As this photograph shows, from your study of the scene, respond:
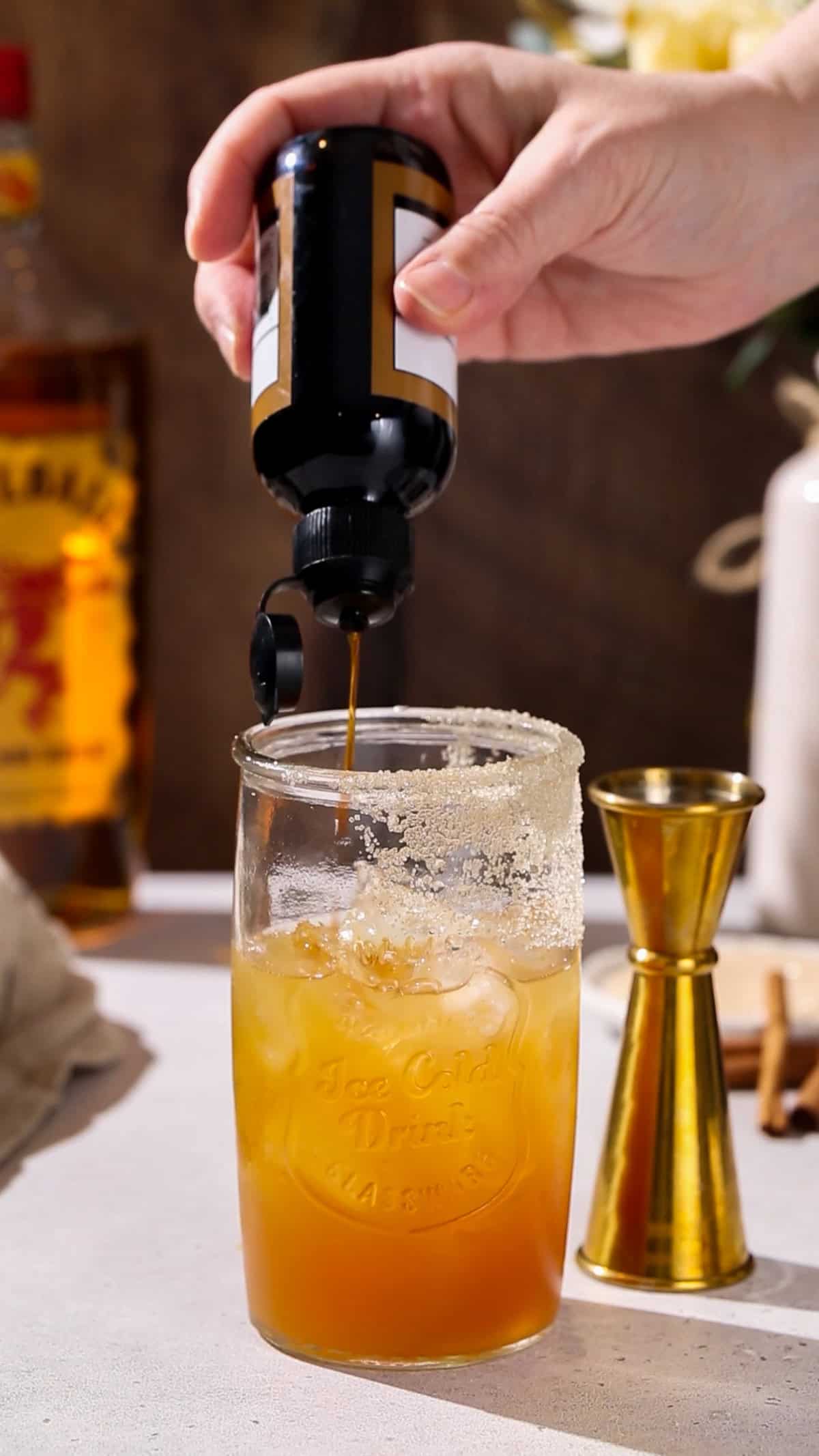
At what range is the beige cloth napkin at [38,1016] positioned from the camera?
37.7 inches

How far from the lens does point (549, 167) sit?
80 cm

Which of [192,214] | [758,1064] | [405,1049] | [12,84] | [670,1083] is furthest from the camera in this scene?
[12,84]

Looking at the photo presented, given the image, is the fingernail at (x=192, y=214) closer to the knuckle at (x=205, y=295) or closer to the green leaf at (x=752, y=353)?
the knuckle at (x=205, y=295)

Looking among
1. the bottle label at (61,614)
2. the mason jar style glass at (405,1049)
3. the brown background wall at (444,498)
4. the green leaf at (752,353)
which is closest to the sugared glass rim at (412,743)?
the mason jar style glass at (405,1049)

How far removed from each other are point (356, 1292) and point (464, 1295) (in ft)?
0.13

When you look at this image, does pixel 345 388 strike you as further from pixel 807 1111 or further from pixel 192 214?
pixel 807 1111

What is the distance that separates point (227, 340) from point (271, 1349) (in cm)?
49

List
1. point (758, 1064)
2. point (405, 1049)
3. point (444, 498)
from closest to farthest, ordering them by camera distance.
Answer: point (405, 1049), point (758, 1064), point (444, 498)

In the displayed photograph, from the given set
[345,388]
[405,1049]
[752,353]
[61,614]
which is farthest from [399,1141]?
[752,353]

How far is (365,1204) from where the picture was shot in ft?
2.11

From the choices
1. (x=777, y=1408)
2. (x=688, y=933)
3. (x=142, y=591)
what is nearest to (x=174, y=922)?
(x=142, y=591)

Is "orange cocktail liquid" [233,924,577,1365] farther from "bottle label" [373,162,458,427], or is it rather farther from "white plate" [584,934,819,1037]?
"white plate" [584,934,819,1037]

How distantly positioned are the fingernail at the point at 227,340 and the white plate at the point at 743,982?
418 mm

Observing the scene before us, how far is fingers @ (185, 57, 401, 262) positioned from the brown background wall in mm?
717
